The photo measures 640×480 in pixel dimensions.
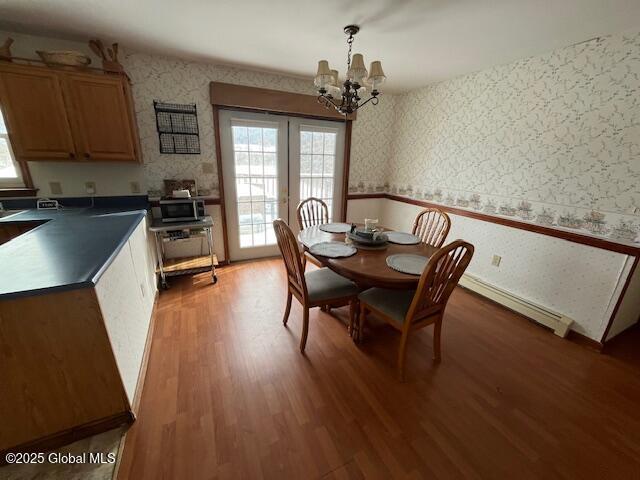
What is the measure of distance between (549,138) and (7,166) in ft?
15.1

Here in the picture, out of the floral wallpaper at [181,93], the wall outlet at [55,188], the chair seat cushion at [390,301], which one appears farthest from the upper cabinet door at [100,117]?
the chair seat cushion at [390,301]

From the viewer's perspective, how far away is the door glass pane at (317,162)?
3.30 meters

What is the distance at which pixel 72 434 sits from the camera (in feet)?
3.95

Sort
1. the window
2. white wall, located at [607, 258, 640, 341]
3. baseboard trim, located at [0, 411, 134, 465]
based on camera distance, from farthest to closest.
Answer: the window → white wall, located at [607, 258, 640, 341] → baseboard trim, located at [0, 411, 134, 465]

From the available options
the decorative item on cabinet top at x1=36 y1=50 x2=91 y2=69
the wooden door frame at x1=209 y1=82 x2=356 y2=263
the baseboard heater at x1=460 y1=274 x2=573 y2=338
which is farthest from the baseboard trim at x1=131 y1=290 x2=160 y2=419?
the baseboard heater at x1=460 y1=274 x2=573 y2=338

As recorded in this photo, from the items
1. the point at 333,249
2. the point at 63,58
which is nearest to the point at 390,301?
the point at 333,249

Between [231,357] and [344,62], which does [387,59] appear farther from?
[231,357]

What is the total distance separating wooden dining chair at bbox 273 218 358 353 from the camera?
1.67 metres

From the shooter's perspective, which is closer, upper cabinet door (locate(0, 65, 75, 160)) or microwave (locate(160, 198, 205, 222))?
upper cabinet door (locate(0, 65, 75, 160))

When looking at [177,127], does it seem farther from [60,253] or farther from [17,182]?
[60,253]

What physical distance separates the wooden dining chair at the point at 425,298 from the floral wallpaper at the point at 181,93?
226 centimetres

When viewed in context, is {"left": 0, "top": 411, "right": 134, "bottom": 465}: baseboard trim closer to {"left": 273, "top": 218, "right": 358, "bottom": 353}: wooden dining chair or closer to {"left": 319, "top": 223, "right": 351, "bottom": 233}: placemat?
{"left": 273, "top": 218, "right": 358, "bottom": 353}: wooden dining chair

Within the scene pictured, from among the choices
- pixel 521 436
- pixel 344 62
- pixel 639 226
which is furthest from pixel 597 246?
pixel 344 62

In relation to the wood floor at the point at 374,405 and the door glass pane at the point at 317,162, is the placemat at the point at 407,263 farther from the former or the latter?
the door glass pane at the point at 317,162
